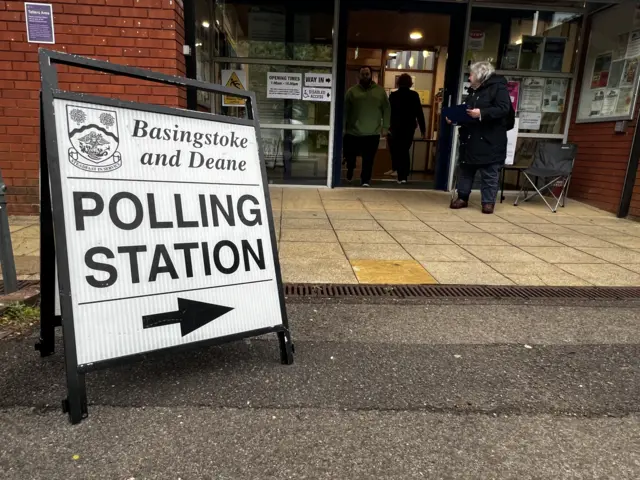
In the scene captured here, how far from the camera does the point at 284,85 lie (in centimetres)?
769

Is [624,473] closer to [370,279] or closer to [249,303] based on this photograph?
[249,303]

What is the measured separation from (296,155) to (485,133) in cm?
312

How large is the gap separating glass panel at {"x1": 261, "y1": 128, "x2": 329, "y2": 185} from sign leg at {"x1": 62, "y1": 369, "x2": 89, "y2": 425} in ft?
20.3

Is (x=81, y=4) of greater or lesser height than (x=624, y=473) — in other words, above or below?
above

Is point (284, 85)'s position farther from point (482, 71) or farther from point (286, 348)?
point (286, 348)

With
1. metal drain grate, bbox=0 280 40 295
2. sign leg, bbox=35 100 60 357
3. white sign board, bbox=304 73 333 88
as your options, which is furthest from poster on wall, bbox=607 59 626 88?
metal drain grate, bbox=0 280 40 295

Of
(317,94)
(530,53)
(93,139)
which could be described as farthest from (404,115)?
(93,139)

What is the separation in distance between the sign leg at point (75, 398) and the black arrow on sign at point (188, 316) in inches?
13.3

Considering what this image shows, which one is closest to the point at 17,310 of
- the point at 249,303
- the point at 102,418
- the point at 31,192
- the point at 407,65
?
the point at 102,418

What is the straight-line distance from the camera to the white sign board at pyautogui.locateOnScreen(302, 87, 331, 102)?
7.71 meters

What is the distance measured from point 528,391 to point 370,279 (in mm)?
1676

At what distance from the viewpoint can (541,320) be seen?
127 inches

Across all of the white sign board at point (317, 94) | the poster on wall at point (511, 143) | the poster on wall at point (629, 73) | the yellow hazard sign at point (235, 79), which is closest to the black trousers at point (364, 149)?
the white sign board at point (317, 94)

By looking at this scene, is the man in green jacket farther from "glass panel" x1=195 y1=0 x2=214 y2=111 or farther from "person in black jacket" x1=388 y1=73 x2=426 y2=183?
"glass panel" x1=195 y1=0 x2=214 y2=111
